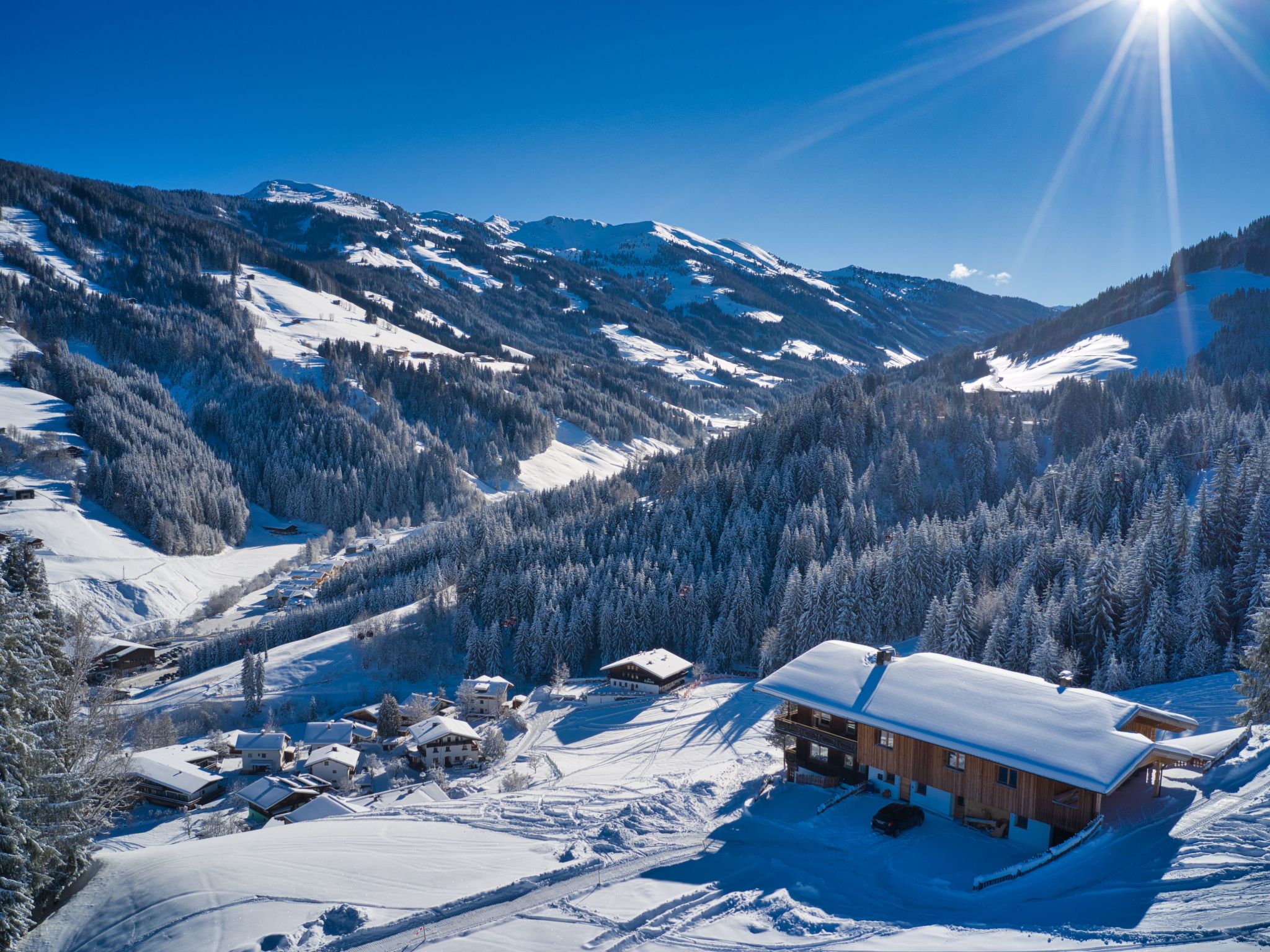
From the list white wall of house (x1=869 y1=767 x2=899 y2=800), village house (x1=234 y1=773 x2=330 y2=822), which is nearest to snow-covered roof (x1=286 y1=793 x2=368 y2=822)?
village house (x1=234 y1=773 x2=330 y2=822)

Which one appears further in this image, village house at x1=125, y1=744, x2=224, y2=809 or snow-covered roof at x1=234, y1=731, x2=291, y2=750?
snow-covered roof at x1=234, y1=731, x2=291, y2=750

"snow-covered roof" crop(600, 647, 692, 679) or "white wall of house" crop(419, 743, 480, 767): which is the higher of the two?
"snow-covered roof" crop(600, 647, 692, 679)

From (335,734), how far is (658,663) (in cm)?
2853

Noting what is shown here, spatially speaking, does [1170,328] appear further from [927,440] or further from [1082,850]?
[1082,850]

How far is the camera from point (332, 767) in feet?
173

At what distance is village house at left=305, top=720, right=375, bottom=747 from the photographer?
198ft

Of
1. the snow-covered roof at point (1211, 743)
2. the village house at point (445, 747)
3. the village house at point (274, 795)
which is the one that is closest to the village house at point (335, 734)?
the village house at point (445, 747)

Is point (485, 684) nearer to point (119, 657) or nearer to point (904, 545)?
point (904, 545)

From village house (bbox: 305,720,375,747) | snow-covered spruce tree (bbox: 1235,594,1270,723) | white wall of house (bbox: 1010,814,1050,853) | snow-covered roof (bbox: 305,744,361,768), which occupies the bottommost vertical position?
village house (bbox: 305,720,375,747)

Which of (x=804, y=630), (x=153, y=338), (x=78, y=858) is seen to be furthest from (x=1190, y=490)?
(x=153, y=338)

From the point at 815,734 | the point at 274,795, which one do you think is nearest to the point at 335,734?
the point at 274,795

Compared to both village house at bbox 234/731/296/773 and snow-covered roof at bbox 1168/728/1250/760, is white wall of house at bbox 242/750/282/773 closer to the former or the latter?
village house at bbox 234/731/296/773

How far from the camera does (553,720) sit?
6162 centimetres

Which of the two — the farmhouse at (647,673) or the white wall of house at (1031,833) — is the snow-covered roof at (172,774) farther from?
the white wall of house at (1031,833)
